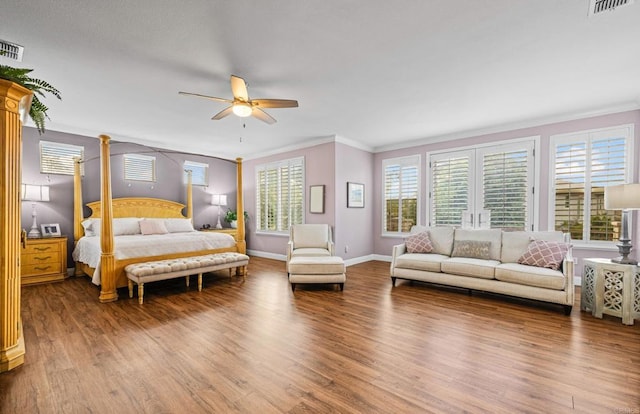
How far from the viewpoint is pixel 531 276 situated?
347cm

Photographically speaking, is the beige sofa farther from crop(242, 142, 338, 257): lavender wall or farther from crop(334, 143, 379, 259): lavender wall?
crop(242, 142, 338, 257): lavender wall

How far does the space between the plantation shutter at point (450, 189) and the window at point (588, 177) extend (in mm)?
1318

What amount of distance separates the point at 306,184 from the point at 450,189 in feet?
9.96

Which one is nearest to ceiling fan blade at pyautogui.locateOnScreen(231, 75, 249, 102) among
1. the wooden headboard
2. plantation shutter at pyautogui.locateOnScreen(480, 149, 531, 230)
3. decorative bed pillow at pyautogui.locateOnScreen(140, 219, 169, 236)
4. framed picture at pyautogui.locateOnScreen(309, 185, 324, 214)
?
framed picture at pyautogui.locateOnScreen(309, 185, 324, 214)

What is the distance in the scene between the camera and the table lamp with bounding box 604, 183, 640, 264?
117 inches

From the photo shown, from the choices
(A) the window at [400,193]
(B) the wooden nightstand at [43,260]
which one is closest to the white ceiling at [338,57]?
(A) the window at [400,193]

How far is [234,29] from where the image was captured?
2383 millimetres

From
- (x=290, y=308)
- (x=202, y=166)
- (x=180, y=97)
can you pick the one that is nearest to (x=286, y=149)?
(x=202, y=166)

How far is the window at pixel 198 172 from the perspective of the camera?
7059mm

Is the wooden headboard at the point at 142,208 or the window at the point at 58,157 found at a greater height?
the window at the point at 58,157

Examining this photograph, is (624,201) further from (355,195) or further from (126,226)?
(126,226)

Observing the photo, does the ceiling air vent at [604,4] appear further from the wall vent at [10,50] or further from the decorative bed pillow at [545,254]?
the wall vent at [10,50]

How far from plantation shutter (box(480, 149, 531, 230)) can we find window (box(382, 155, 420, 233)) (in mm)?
1362

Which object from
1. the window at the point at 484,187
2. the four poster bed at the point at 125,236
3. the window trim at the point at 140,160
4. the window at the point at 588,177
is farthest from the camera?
the window trim at the point at 140,160
